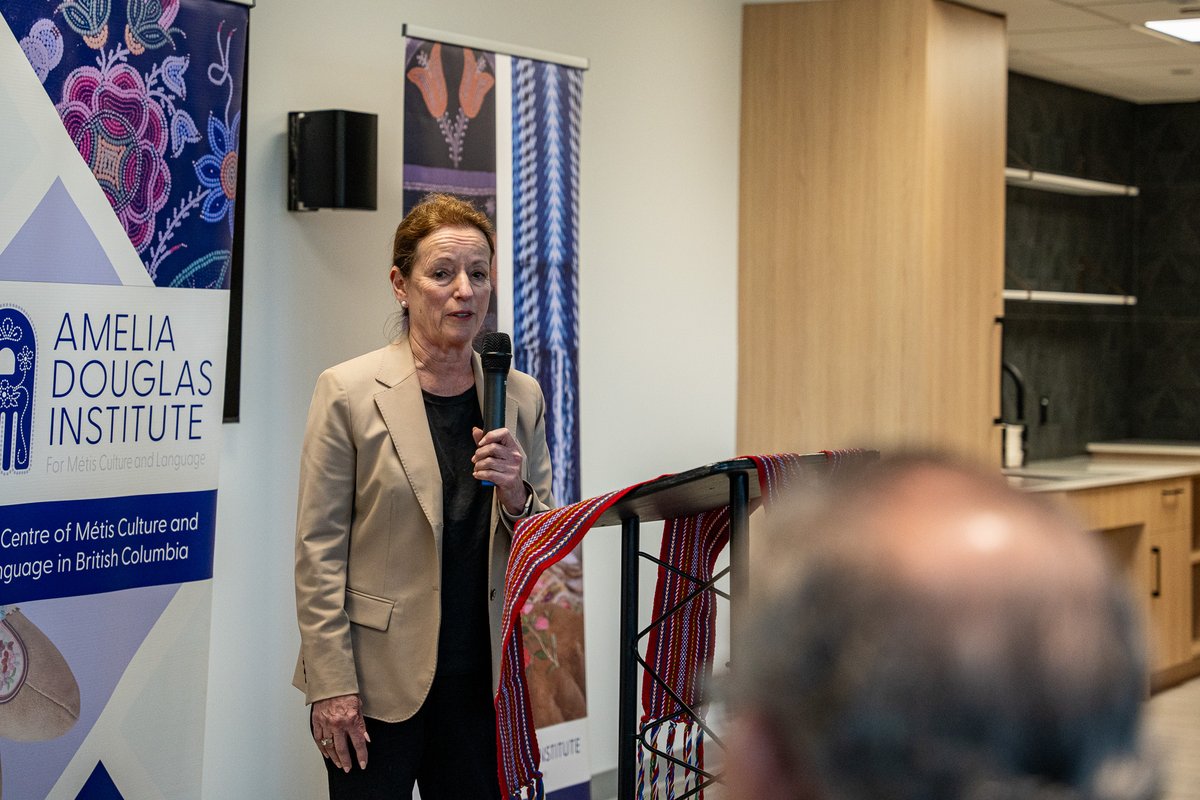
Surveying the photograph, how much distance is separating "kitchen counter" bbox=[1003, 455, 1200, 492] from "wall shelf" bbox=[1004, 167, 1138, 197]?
1.43m

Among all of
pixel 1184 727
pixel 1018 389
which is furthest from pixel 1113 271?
pixel 1184 727

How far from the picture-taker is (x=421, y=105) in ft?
13.6

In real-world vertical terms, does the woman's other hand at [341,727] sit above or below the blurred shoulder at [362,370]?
below

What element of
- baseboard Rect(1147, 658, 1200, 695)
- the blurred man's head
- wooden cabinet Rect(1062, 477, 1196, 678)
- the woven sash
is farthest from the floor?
the blurred man's head

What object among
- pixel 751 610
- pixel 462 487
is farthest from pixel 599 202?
pixel 751 610

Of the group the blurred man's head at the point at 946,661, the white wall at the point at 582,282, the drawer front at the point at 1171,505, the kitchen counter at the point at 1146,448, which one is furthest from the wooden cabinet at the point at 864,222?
the blurred man's head at the point at 946,661

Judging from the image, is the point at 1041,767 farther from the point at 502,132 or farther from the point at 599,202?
the point at 599,202

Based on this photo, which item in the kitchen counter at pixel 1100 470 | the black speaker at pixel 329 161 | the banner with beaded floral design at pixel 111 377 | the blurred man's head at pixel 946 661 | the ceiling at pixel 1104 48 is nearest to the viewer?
the blurred man's head at pixel 946 661

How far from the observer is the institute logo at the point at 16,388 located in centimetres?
304

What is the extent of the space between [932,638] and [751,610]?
113 millimetres

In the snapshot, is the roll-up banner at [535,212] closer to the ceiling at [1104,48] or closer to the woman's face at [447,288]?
the woman's face at [447,288]

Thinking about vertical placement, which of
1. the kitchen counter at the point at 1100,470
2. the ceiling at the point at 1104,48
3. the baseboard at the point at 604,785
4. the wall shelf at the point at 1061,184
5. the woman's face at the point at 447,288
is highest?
the ceiling at the point at 1104,48

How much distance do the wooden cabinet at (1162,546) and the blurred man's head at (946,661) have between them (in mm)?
6287

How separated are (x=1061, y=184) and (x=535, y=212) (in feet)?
12.8
